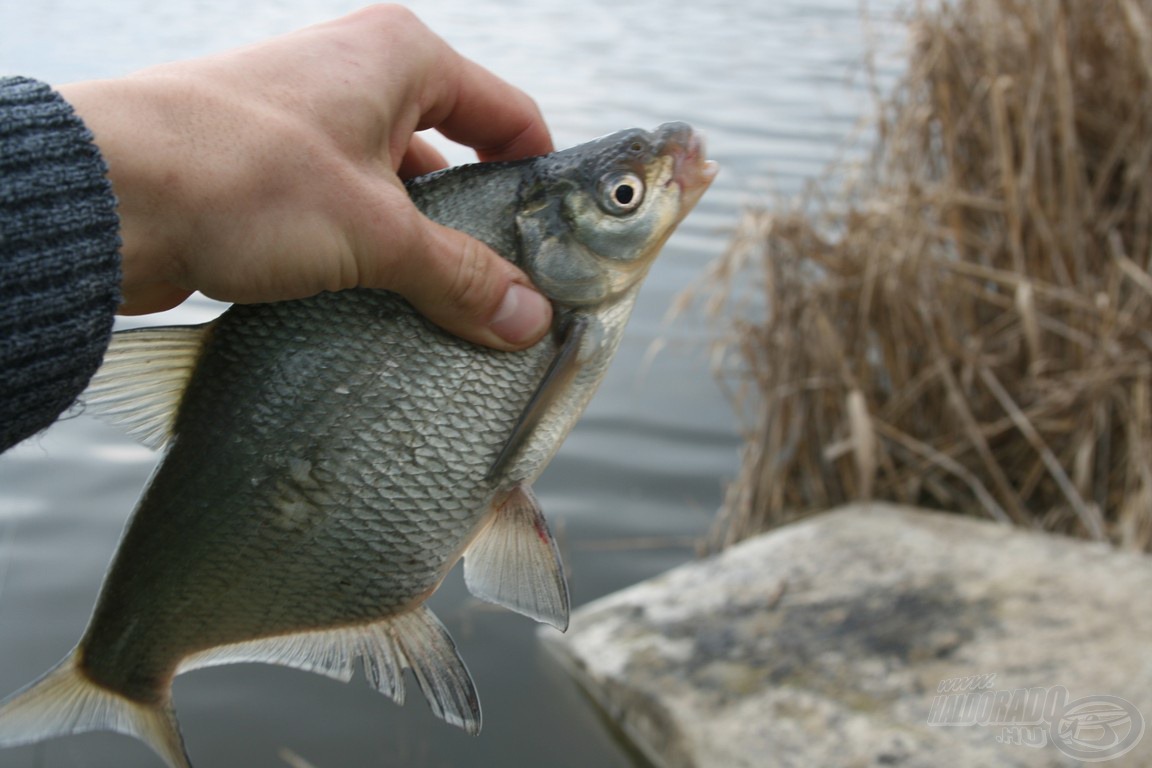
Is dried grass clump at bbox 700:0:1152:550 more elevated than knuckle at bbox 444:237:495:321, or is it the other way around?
knuckle at bbox 444:237:495:321

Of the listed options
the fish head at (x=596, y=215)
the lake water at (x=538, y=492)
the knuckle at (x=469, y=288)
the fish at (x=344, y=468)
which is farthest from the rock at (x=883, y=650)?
the knuckle at (x=469, y=288)

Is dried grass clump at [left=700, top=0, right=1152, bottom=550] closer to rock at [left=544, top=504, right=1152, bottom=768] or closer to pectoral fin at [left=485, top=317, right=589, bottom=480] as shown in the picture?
rock at [left=544, top=504, right=1152, bottom=768]

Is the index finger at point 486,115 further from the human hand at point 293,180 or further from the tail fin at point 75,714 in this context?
the tail fin at point 75,714

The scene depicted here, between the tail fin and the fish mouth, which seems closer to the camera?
the tail fin

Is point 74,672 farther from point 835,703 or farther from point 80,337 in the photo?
point 835,703

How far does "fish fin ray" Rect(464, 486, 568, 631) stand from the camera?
153cm

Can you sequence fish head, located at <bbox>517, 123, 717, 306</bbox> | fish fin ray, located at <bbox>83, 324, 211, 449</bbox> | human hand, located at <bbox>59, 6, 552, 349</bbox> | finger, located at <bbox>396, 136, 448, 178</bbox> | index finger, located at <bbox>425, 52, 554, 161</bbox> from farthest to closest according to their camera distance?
1. finger, located at <bbox>396, 136, 448, 178</bbox>
2. index finger, located at <bbox>425, 52, 554, 161</bbox>
3. fish head, located at <bbox>517, 123, 717, 306</bbox>
4. fish fin ray, located at <bbox>83, 324, 211, 449</bbox>
5. human hand, located at <bbox>59, 6, 552, 349</bbox>

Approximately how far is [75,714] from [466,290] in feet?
2.48

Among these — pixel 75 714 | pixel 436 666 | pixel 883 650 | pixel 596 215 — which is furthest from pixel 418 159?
pixel 883 650

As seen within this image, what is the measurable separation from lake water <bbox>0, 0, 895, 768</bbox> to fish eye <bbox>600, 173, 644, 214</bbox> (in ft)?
2.90

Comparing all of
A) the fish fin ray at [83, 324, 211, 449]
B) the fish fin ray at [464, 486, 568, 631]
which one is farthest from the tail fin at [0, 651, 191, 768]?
the fish fin ray at [464, 486, 568, 631]

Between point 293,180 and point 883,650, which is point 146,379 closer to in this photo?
point 293,180

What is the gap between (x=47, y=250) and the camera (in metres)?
1.20

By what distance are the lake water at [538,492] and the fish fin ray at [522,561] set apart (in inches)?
26.2
